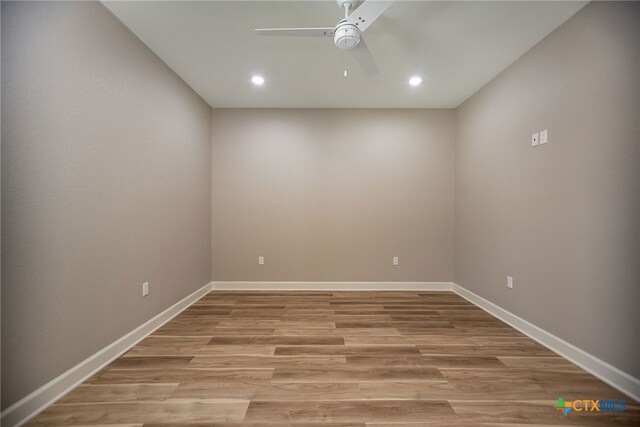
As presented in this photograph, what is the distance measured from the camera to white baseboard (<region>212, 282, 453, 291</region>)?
3814 millimetres

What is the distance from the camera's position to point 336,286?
12.5 feet

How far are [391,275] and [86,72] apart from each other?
12.6ft

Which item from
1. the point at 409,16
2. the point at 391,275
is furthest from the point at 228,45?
the point at 391,275

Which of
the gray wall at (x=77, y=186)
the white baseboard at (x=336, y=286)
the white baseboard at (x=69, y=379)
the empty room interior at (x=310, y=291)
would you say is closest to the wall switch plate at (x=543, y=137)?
the empty room interior at (x=310, y=291)

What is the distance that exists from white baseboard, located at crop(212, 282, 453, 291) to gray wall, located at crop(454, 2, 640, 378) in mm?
845

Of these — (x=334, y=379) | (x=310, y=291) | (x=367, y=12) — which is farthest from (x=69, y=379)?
(x=367, y=12)

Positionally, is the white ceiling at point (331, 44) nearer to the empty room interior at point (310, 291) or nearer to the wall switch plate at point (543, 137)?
the empty room interior at point (310, 291)

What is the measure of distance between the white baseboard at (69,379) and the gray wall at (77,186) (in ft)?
0.15

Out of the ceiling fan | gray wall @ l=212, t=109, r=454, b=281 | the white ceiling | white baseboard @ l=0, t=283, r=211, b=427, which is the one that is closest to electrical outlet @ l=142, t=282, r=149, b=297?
white baseboard @ l=0, t=283, r=211, b=427

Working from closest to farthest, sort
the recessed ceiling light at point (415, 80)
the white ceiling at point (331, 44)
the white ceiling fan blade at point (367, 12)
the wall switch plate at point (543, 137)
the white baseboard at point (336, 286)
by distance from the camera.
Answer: the white ceiling fan blade at point (367, 12)
the white ceiling at point (331, 44)
the wall switch plate at point (543, 137)
the recessed ceiling light at point (415, 80)
the white baseboard at point (336, 286)

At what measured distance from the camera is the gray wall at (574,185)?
65.1 inches

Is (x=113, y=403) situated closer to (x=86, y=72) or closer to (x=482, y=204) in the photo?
(x=86, y=72)

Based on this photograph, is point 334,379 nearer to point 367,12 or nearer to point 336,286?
point 336,286

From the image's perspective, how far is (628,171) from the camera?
165cm
